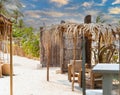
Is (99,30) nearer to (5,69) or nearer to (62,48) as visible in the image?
(62,48)

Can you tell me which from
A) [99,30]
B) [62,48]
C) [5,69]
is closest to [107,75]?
[99,30]

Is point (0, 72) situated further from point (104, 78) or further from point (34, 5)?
point (34, 5)

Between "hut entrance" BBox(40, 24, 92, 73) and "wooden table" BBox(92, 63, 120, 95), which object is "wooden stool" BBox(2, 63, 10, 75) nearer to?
"hut entrance" BBox(40, 24, 92, 73)

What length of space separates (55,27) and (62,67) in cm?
306

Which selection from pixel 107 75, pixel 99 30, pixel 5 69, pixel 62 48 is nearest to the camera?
pixel 107 75

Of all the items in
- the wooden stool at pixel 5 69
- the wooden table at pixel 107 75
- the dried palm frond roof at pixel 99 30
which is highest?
the dried palm frond roof at pixel 99 30

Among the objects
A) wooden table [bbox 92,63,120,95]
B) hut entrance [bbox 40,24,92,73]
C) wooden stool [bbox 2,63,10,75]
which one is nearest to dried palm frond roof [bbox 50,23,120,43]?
hut entrance [bbox 40,24,92,73]

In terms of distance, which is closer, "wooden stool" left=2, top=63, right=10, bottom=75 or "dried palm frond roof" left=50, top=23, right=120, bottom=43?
"dried palm frond roof" left=50, top=23, right=120, bottom=43

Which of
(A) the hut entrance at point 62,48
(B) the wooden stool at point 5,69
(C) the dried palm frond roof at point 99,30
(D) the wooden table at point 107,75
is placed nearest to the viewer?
(D) the wooden table at point 107,75

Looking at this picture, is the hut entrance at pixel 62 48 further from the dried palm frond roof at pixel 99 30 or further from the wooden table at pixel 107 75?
the wooden table at pixel 107 75

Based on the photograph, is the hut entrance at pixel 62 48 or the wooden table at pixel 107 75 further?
the hut entrance at pixel 62 48

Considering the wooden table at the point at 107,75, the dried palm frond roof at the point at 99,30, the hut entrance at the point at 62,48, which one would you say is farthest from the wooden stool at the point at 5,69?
the wooden table at the point at 107,75

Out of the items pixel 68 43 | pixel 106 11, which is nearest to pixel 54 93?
pixel 68 43

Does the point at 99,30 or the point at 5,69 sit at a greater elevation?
the point at 99,30
